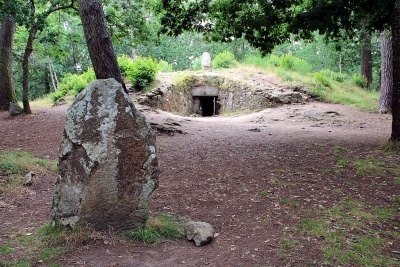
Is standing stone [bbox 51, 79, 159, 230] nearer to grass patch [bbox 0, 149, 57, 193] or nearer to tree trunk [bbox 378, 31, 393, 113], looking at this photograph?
grass patch [bbox 0, 149, 57, 193]

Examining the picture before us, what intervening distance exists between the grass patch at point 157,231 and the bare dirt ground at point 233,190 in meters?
0.12

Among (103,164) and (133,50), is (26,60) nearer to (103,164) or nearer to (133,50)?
(103,164)

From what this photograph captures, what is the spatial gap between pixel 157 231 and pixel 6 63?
1158 centimetres

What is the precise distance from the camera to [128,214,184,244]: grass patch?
145 inches

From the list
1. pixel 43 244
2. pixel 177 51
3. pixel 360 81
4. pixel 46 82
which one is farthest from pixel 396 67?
pixel 46 82

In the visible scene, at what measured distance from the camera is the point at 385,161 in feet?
21.1

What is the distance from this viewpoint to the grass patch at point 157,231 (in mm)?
3691

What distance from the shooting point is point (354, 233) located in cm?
389

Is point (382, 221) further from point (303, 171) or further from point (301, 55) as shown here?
point (301, 55)

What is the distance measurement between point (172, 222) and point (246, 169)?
2561mm

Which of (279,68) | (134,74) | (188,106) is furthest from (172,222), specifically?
(279,68)

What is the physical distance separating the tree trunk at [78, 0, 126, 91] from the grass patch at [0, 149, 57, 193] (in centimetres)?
254

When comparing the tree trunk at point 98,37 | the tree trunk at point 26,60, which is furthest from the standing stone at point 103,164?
the tree trunk at point 26,60

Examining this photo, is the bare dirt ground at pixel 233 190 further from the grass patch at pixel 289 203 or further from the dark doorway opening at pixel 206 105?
the dark doorway opening at pixel 206 105
